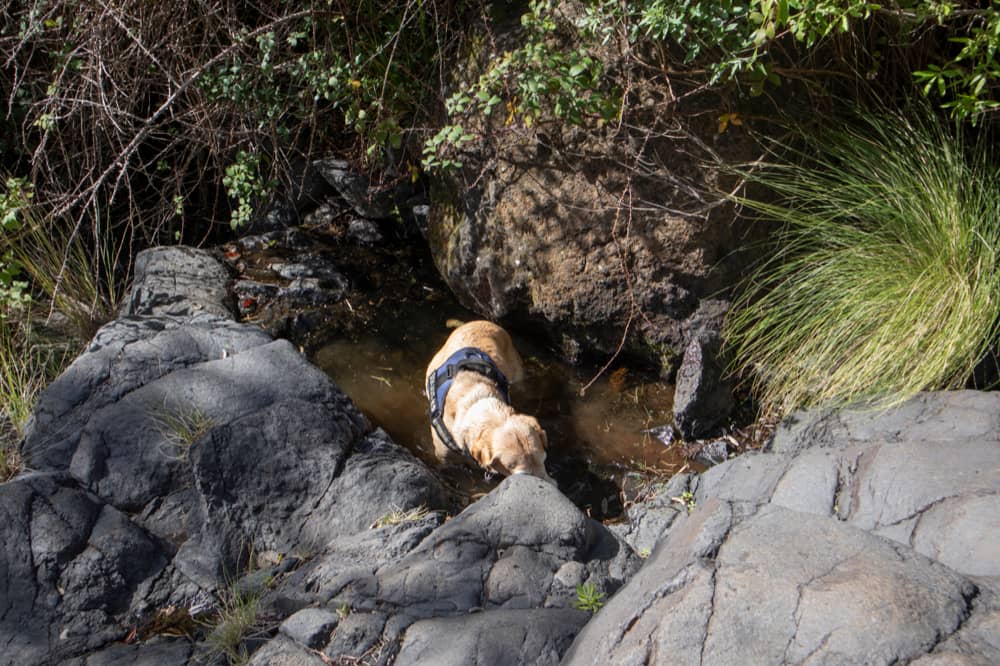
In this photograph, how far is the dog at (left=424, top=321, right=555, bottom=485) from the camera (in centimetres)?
436

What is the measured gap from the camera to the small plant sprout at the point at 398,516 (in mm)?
3701

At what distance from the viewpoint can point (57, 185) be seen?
607 centimetres

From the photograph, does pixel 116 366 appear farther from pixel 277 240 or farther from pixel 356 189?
pixel 356 189

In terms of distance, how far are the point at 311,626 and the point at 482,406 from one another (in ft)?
6.02

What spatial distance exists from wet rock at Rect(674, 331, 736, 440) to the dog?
0.83m

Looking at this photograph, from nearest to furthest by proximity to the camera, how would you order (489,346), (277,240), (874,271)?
(874,271)
(489,346)
(277,240)

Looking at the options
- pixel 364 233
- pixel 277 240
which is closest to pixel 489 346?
pixel 364 233

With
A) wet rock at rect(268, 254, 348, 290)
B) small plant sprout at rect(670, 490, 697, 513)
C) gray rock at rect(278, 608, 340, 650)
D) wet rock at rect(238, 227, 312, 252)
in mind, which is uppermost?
wet rock at rect(238, 227, 312, 252)

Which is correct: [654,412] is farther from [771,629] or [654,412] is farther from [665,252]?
[771,629]

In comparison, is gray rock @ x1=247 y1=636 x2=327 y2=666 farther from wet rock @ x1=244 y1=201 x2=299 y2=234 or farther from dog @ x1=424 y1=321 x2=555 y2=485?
wet rock @ x1=244 y1=201 x2=299 y2=234

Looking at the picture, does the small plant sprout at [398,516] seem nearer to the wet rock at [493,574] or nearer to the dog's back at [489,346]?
the wet rock at [493,574]

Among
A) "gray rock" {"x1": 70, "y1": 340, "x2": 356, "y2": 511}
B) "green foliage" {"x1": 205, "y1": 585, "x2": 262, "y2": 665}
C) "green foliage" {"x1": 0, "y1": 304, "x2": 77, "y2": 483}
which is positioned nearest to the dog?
"gray rock" {"x1": 70, "y1": 340, "x2": 356, "y2": 511}

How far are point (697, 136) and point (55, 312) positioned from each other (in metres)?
4.39

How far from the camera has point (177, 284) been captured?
577cm
